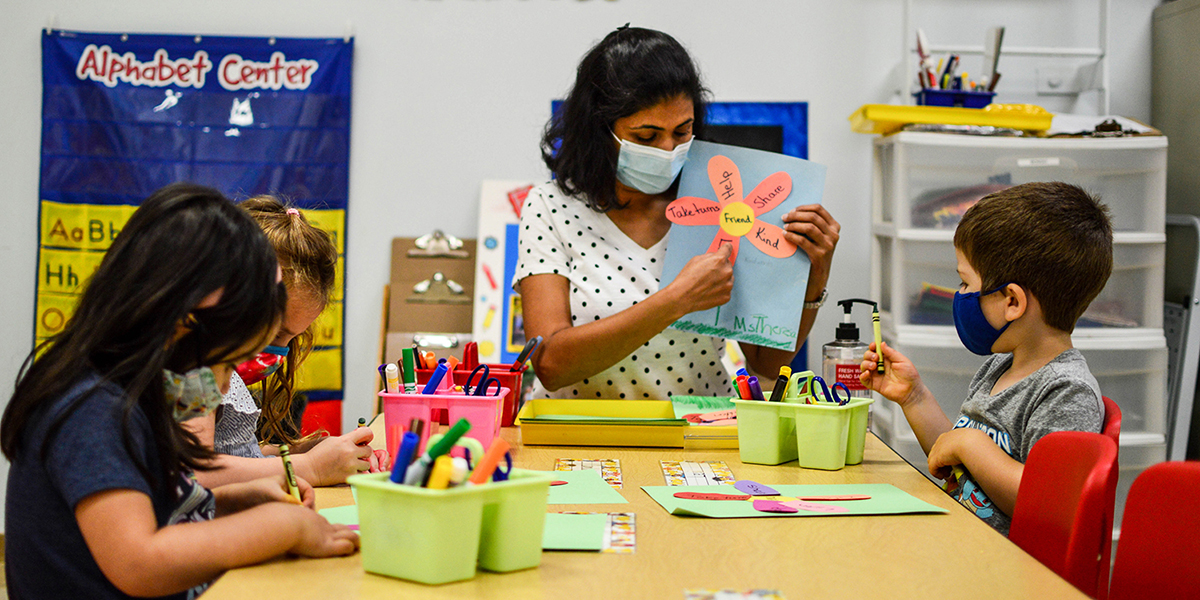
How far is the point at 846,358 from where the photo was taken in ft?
4.86

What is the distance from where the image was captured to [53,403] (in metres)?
0.76

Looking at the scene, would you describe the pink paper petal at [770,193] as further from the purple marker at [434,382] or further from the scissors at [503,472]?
the scissors at [503,472]

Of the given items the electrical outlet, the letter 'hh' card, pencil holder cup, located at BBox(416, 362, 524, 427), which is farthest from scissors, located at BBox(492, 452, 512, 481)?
the electrical outlet

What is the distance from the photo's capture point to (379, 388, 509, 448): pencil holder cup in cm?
111

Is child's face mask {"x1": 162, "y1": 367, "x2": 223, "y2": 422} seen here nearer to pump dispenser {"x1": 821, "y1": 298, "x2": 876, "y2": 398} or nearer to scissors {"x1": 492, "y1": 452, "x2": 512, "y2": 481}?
scissors {"x1": 492, "y1": 452, "x2": 512, "y2": 481}

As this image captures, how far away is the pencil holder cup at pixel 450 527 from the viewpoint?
0.71 metres

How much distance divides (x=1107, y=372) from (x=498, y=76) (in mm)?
2137

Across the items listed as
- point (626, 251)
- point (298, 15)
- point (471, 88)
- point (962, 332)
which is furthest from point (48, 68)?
point (962, 332)

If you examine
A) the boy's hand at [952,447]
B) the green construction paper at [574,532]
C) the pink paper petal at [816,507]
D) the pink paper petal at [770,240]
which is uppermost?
the pink paper petal at [770,240]

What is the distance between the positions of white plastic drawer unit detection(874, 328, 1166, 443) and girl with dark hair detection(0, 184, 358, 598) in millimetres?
2114

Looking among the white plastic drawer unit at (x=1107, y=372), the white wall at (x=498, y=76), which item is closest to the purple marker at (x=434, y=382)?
the white plastic drawer unit at (x=1107, y=372)

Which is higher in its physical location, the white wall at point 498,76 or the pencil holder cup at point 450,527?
the white wall at point 498,76

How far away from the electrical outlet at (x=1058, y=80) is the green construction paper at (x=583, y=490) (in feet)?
8.40

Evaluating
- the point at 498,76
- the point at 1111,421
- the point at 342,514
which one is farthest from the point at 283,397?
the point at 498,76
